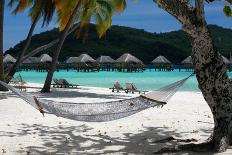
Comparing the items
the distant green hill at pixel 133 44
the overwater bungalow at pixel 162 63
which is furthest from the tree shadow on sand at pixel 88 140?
the distant green hill at pixel 133 44

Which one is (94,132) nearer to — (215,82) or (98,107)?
(98,107)

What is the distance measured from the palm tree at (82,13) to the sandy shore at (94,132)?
5.28 metres

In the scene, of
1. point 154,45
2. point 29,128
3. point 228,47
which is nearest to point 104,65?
point 154,45

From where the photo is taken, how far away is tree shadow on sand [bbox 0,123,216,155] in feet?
19.0

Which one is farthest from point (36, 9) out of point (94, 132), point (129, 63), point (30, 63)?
point (30, 63)

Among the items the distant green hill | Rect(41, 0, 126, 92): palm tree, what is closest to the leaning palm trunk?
Rect(41, 0, 126, 92): palm tree

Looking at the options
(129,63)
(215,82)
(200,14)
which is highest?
(200,14)

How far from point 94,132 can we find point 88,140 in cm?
64

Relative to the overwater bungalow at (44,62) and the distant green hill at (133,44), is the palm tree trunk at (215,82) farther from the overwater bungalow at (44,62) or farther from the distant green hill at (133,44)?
the distant green hill at (133,44)

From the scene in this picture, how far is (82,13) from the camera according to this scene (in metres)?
16.5

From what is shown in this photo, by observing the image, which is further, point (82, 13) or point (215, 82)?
point (82, 13)

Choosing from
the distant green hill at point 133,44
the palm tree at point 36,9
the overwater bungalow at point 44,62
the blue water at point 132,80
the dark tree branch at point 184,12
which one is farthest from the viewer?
the distant green hill at point 133,44

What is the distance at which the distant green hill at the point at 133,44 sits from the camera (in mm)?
87938

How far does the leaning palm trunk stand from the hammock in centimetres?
42
